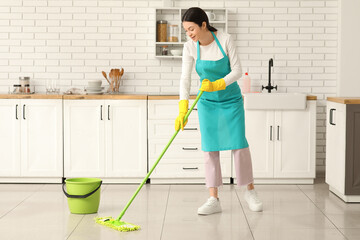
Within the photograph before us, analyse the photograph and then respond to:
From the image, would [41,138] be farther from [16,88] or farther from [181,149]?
[181,149]

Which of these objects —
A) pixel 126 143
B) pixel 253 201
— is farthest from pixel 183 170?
pixel 253 201

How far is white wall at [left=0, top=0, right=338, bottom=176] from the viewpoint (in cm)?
627

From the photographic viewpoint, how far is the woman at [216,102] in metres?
4.25

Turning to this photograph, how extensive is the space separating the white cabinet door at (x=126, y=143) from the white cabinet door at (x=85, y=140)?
0.22 feet

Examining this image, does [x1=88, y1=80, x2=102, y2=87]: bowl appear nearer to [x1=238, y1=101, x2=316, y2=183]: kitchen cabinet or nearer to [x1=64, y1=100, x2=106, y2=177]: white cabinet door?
[x1=64, y1=100, x2=106, y2=177]: white cabinet door

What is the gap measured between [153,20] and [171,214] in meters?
2.53

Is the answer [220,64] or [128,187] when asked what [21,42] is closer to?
[128,187]

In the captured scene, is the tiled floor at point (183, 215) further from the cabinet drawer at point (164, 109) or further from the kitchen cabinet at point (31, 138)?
the cabinet drawer at point (164, 109)

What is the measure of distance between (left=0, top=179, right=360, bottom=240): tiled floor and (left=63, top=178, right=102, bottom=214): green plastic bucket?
7 cm

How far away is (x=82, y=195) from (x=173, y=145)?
5.05ft

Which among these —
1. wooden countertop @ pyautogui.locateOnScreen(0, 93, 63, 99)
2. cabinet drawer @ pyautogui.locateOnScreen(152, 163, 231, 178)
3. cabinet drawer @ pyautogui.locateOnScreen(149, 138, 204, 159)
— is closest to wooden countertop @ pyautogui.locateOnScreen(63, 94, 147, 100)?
wooden countertop @ pyautogui.locateOnScreen(0, 93, 63, 99)

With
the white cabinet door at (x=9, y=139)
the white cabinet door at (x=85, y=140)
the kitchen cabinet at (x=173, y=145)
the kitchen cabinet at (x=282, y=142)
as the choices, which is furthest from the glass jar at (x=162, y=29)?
the white cabinet door at (x=9, y=139)

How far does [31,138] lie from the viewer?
5797mm

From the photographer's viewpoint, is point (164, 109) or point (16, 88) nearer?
point (164, 109)
